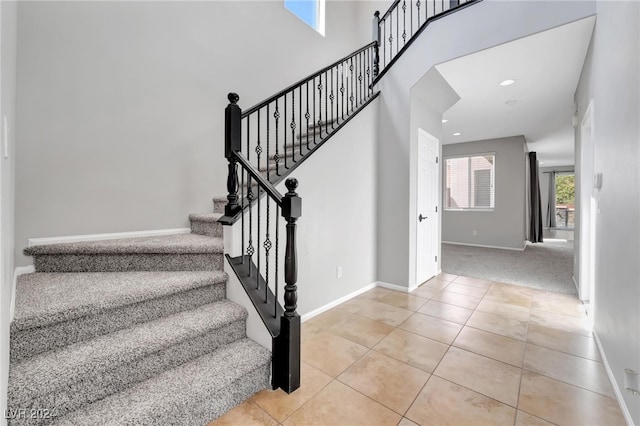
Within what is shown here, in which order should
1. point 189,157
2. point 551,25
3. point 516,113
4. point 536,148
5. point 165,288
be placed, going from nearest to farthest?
point 165,288, point 551,25, point 189,157, point 516,113, point 536,148

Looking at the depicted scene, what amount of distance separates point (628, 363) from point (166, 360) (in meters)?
2.46

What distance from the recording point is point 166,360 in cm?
154

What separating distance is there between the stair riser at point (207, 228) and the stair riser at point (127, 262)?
456 millimetres

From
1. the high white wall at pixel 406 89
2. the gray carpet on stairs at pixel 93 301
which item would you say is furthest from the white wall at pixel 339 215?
the gray carpet on stairs at pixel 93 301

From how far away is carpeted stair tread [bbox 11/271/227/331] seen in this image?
4.52ft

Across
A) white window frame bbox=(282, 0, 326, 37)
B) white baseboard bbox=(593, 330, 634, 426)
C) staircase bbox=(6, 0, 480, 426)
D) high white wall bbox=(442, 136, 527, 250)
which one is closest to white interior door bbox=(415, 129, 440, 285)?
white baseboard bbox=(593, 330, 634, 426)

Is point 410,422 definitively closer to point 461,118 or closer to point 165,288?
point 165,288

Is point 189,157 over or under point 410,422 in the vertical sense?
over

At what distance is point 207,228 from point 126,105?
1.32 metres

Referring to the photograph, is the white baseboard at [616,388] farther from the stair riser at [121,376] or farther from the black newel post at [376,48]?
the black newel post at [376,48]

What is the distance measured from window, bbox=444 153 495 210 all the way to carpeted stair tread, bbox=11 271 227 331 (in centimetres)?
690

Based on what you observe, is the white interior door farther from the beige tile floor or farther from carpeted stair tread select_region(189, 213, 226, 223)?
carpeted stair tread select_region(189, 213, 226, 223)

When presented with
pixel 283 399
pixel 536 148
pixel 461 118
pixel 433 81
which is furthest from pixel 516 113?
pixel 283 399

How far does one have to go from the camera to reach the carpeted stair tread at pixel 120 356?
1.19 metres
